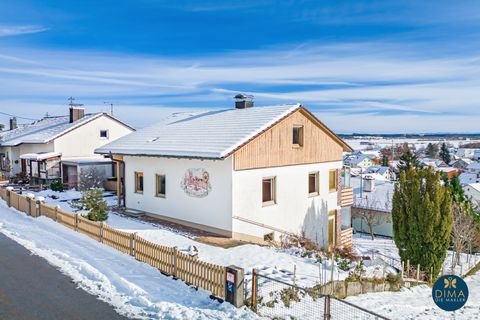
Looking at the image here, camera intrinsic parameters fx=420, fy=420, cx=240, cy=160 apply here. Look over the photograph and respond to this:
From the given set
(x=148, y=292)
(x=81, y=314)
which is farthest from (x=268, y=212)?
(x=81, y=314)

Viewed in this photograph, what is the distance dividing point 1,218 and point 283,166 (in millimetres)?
14052

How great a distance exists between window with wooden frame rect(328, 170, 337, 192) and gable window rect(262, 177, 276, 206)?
532cm

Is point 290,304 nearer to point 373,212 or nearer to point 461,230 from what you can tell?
point 461,230

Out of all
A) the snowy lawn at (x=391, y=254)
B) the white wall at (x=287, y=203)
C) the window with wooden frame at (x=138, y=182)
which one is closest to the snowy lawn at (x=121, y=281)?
the window with wooden frame at (x=138, y=182)

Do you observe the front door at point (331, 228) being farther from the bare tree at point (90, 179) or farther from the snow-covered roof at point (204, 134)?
the bare tree at point (90, 179)

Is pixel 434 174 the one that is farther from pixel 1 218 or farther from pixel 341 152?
pixel 1 218

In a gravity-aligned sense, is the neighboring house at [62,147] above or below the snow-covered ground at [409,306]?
above

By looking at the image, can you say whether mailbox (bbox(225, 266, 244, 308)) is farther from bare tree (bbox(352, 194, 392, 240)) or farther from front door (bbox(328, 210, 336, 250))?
bare tree (bbox(352, 194, 392, 240))

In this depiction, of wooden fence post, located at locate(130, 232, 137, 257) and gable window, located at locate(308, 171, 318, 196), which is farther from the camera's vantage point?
gable window, located at locate(308, 171, 318, 196)

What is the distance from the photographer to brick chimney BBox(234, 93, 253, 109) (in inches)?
955

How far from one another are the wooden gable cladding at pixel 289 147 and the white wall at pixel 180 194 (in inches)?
46.1

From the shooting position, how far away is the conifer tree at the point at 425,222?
19.2 m

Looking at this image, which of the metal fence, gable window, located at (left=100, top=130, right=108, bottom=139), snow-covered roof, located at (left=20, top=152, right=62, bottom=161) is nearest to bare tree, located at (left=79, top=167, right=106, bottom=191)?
snow-covered roof, located at (left=20, top=152, right=62, bottom=161)

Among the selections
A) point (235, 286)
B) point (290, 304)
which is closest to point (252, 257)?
A: point (290, 304)
